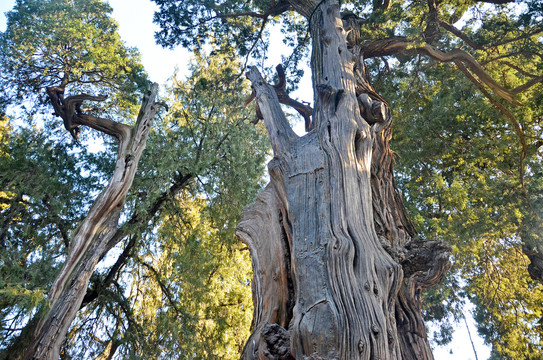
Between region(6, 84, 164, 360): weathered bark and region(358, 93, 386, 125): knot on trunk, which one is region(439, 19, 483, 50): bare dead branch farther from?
region(6, 84, 164, 360): weathered bark

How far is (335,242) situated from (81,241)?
4.97m

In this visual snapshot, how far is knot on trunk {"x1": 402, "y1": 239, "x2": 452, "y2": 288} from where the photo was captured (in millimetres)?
3500

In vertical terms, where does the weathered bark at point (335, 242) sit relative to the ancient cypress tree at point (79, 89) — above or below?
below

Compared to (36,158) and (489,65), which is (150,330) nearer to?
(36,158)

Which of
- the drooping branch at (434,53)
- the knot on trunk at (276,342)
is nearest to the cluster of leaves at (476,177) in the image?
the drooping branch at (434,53)

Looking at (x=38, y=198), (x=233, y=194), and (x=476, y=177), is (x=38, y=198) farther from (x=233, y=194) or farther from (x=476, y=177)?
(x=476, y=177)

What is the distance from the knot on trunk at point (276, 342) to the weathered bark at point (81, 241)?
4.32 meters

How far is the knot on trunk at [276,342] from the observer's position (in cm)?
239

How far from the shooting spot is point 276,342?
2.44 metres

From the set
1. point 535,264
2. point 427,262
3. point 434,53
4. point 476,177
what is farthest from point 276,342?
point 535,264

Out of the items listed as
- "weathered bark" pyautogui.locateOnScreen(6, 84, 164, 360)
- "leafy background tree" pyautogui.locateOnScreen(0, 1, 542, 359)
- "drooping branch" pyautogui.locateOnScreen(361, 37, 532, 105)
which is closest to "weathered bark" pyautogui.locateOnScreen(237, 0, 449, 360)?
"drooping branch" pyautogui.locateOnScreen(361, 37, 532, 105)

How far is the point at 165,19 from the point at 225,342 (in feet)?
23.2

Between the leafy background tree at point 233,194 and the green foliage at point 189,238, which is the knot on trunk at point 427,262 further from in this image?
the green foliage at point 189,238

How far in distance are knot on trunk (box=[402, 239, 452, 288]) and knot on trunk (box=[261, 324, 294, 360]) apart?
1632 millimetres
